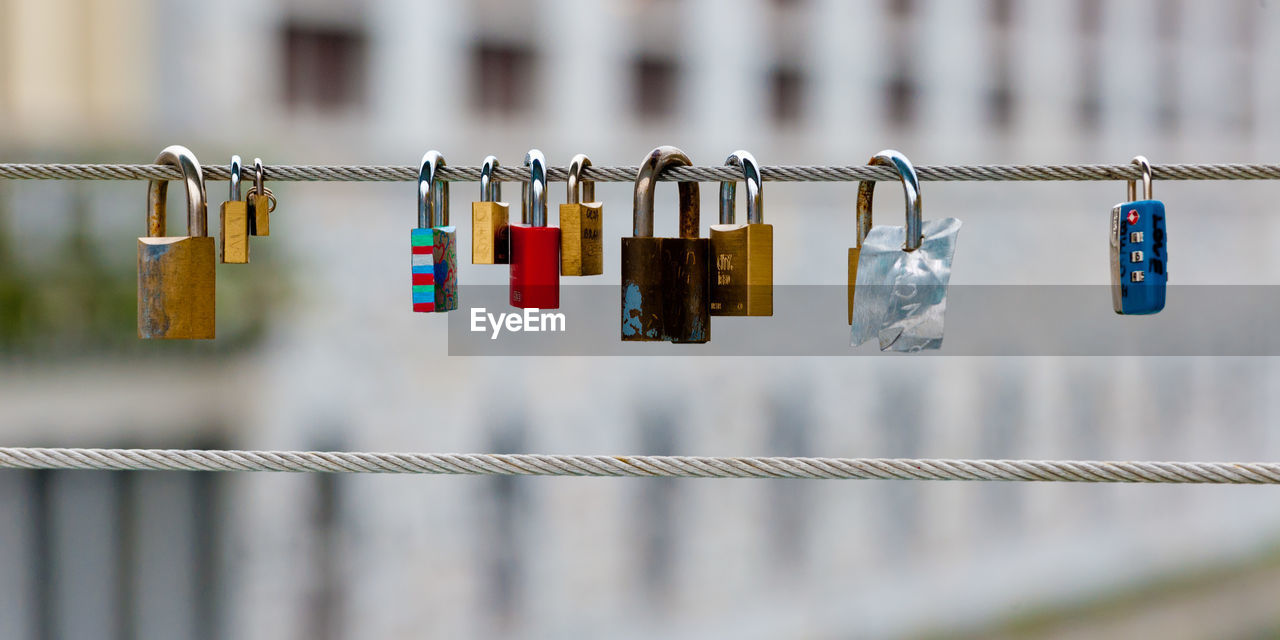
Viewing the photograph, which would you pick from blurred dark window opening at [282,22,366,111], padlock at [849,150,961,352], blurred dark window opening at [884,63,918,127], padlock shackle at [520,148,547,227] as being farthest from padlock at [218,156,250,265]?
blurred dark window opening at [884,63,918,127]

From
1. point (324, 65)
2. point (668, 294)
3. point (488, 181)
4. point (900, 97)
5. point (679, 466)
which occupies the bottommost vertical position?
point (679, 466)

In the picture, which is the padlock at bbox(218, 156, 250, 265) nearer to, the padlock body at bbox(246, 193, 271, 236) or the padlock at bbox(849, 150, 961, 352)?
the padlock body at bbox(246, 193, 271, 236)

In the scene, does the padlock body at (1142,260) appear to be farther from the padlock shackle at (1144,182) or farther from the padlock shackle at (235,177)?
the padlock shackle at (235,177)

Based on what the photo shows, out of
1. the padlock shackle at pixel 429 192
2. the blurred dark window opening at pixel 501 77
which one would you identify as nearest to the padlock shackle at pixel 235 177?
the padlock shackle at pixel 429 192

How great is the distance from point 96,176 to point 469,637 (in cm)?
466

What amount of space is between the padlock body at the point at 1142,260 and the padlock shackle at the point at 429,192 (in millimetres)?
598

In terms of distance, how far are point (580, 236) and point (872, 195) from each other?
10.2 inches

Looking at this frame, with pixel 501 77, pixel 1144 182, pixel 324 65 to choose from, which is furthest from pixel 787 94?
pixel 1144 182

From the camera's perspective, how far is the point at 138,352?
3523 mm

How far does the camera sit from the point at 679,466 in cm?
78

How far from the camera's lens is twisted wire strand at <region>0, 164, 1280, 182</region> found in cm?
84

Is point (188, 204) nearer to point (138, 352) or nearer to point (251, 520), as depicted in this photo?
point (138, 352)

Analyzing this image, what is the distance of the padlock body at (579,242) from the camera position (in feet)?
2.87

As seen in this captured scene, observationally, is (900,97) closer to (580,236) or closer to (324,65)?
(324,65)
